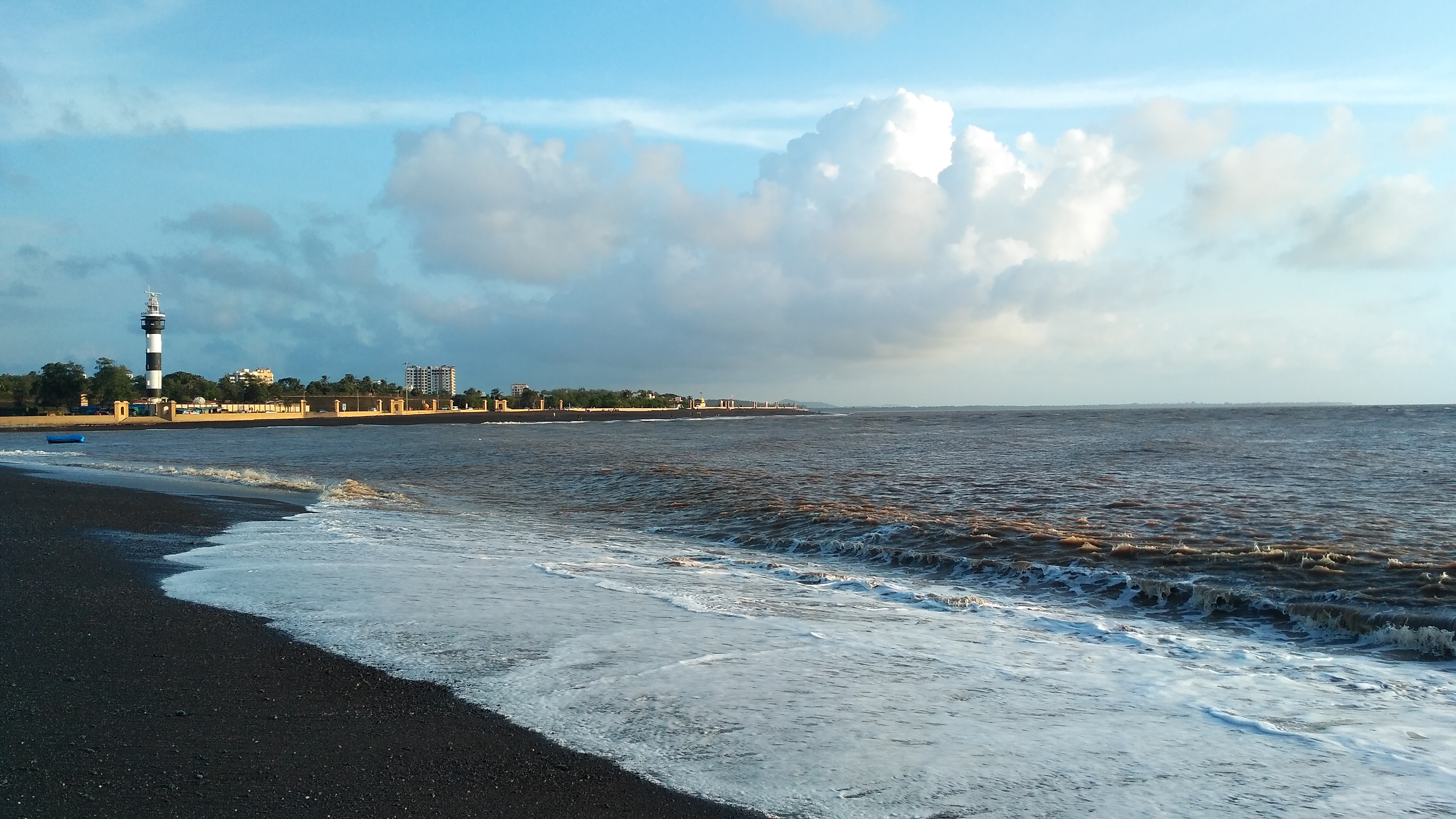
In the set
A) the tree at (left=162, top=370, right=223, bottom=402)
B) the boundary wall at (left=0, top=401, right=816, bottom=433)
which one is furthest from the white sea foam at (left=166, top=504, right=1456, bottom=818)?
the tree at (left=162, top=370, right=223, bottom=402)

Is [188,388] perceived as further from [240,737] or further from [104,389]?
[240,737]

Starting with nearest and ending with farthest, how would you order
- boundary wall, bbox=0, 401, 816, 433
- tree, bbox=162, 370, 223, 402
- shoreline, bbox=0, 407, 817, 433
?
shoreline, bbox=0, 407, 817, 433 → boundary wall, bbox=0, 401, 816, 433 → tree, bbox=162, 370, 223, 402

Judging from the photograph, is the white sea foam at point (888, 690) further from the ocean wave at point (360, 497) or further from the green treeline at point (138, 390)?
the green treeline at point (138, 390)

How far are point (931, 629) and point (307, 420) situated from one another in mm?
118142

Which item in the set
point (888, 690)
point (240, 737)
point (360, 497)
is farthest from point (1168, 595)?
point (360, 497)

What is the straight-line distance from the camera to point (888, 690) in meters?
6.30

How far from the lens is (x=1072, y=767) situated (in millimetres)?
4836

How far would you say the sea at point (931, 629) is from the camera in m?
4.80

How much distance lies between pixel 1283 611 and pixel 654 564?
7485 millimetres

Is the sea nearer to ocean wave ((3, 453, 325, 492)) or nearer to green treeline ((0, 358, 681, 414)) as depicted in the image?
ocean wave ((3, 453, 325, 492))

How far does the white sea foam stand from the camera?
4594 millimetres

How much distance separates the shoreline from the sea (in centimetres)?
8411

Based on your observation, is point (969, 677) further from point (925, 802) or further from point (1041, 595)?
point (1041, 595)

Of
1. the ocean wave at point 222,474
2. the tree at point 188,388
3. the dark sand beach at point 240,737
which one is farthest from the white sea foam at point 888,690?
the tree at point 188,388
